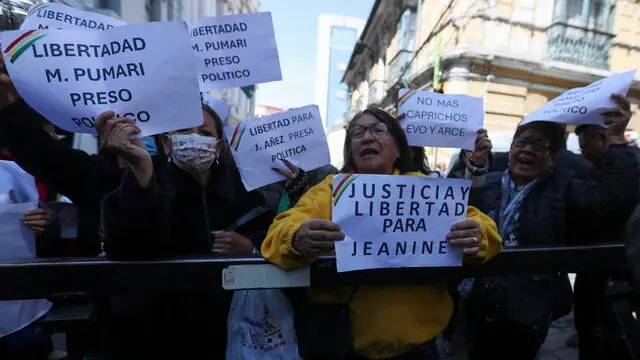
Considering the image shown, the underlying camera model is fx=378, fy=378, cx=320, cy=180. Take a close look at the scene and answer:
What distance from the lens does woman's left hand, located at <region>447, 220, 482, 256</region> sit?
49.7 inches

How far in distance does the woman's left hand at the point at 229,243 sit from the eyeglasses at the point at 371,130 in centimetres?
66

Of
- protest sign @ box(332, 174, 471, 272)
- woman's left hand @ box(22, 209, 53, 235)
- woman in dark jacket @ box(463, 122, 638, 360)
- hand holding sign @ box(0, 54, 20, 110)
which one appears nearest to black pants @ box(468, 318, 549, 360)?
woman in dark jacket @ box(463, 122, 638, 360)

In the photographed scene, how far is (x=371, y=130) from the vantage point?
165 cm

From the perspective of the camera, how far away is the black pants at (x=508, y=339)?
66.1 inches

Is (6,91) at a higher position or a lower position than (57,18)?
lower

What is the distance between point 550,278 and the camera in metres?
1.70

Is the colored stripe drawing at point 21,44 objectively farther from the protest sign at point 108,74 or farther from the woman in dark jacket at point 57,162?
the woman in dark jacket at point 57,162

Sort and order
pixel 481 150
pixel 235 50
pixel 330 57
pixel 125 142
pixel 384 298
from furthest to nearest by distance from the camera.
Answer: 1. pixel 330 57
2. pixel 481 150
3. pixel 235 50
4. pixel 384 298
5. pixel 125 142

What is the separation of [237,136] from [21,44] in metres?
0.96

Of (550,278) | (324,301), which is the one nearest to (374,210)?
(324,301)

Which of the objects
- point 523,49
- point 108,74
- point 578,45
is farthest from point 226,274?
point 578,45

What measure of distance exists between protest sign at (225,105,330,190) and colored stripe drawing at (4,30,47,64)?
90 centimetres

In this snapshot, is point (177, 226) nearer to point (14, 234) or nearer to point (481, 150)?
point (14, 234)

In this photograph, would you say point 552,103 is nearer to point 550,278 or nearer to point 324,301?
point 550,278
